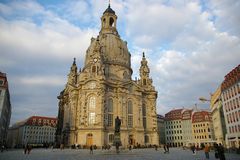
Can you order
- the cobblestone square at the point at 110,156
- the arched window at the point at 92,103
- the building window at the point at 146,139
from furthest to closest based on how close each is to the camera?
1. the building window at the point at 146,139
2. the arched window at the point at 92,103
3. the cobblestone square at the point at 110,156

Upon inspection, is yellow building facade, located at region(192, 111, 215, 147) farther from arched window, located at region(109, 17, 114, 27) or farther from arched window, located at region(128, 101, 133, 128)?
arched window, located at region(109, 17, 114, 27)

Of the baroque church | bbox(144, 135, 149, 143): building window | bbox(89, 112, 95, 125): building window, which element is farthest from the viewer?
bbox(144, 135, 149, 143): building window

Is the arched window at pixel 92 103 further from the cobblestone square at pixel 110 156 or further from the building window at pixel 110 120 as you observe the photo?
the cobblestone square at pixel 110 156

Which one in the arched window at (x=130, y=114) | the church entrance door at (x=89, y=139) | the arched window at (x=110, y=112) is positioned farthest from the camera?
the arched window at (x=130, y=114)

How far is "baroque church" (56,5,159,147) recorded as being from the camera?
204 ft

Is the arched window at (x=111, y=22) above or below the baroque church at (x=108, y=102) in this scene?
above

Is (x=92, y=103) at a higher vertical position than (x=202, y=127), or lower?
higher

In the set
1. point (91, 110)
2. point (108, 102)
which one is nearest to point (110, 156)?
point (91, 110)

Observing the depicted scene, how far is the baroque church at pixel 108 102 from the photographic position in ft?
204

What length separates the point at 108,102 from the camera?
2608 inches

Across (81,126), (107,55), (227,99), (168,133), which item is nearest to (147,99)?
(107,55)

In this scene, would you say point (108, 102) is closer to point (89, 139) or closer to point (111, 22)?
point (89, 139)

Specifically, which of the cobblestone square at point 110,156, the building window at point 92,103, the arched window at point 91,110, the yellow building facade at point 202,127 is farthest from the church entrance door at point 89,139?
the yellow building facade at point 202,127

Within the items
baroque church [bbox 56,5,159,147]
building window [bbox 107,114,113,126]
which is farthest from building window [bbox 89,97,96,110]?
building window [bbox 107,114,113,126]
